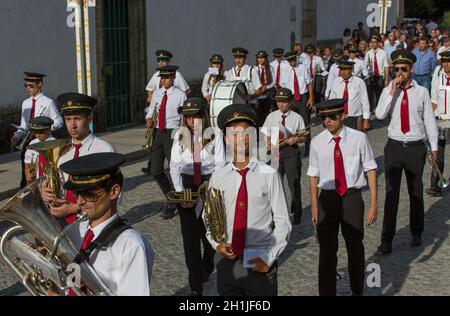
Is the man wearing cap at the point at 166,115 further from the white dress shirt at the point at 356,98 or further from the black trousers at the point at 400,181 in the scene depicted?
the black trousers at the point at 400,181

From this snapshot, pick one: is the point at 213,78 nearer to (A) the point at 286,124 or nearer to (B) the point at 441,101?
(B) the point at 441,101

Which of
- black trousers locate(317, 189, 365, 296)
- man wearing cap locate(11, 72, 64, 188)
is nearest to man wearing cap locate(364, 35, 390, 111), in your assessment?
man wearing cap locate(11, 72, 64, 188)

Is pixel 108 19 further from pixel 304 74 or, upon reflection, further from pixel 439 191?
pixel 439 191

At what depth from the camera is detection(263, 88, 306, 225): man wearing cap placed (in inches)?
414

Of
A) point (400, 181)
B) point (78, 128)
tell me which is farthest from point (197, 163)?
point (400, 181)

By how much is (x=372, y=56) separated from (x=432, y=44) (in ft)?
15.0

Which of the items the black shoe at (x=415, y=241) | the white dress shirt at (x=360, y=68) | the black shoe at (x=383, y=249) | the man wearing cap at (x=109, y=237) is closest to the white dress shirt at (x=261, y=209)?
the man wearing cap at (x=109, y=237)

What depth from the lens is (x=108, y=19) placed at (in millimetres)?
19391

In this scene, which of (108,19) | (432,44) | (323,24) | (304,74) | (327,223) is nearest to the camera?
(327,223)

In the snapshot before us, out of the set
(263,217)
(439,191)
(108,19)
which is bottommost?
(439,191)

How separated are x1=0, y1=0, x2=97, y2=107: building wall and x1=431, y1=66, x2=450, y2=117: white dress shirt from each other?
27.1 feet

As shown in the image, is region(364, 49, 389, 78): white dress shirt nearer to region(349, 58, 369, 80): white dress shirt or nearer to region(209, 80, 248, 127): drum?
region(349, 58, 369, 80): white dress shirt

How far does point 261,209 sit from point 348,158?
2.04 metres
